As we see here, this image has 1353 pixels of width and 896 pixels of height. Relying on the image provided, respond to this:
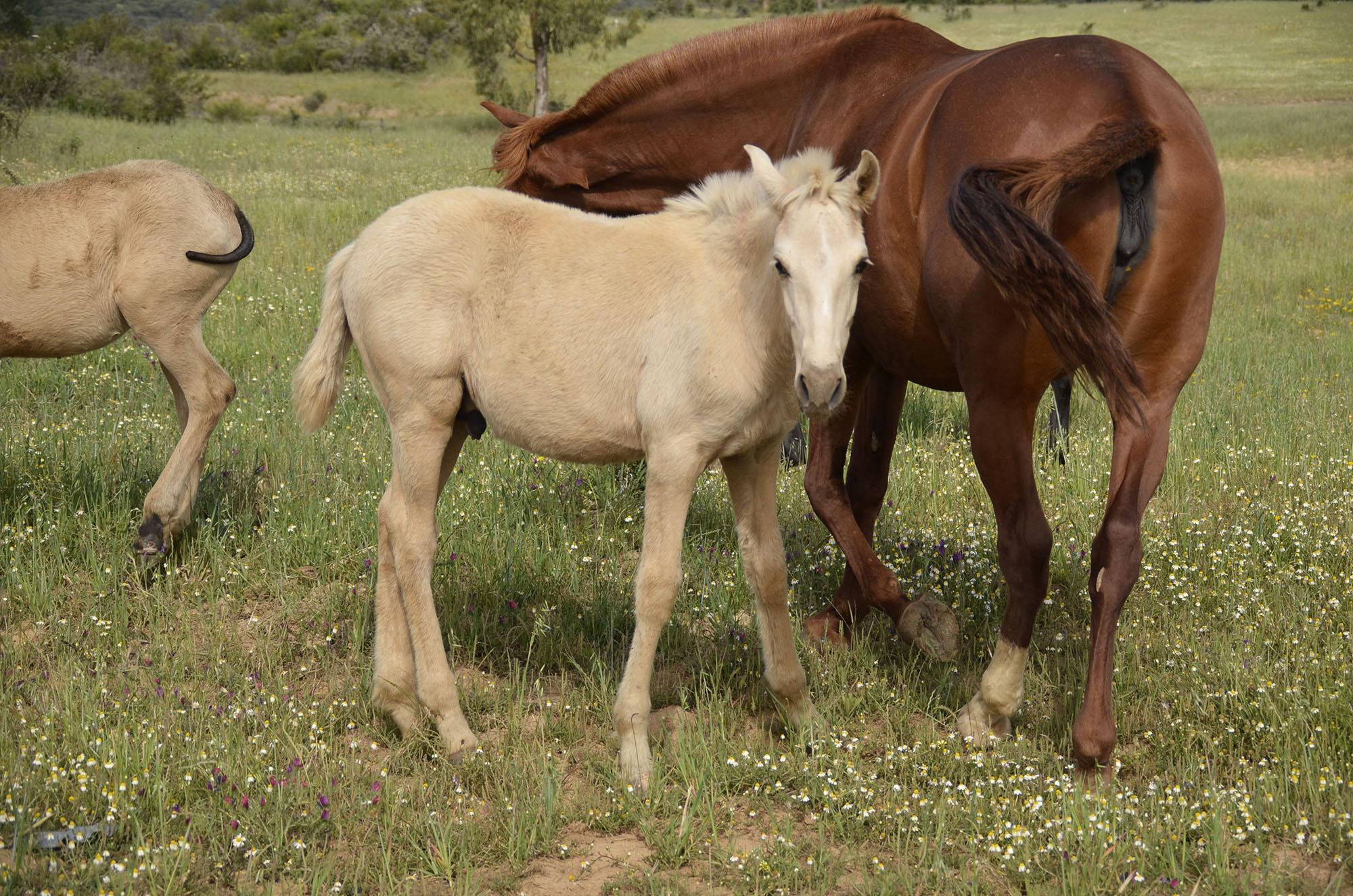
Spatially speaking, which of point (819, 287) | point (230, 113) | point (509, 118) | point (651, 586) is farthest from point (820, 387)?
point (230, 113)

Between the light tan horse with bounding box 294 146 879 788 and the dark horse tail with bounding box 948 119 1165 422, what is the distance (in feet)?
1.49

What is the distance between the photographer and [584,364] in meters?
3.44

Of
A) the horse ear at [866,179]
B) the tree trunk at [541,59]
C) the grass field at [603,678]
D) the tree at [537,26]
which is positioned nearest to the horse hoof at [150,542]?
the grass field at [603,678]

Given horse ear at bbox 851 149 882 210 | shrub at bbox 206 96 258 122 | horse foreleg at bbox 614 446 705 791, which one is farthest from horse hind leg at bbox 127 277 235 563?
shrub at bbox 206 96 258 122

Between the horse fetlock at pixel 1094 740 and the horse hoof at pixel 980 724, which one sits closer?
the horse fetlock at pixel 1094 740

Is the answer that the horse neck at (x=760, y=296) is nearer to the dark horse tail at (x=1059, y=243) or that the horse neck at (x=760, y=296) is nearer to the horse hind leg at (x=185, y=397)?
the dark horse tail at (x=1059, y=243)

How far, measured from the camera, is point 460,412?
12.5 ft

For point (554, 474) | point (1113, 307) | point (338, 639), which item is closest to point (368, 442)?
point (554, 474)

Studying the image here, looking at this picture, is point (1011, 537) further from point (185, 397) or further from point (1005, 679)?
point (185, 397)

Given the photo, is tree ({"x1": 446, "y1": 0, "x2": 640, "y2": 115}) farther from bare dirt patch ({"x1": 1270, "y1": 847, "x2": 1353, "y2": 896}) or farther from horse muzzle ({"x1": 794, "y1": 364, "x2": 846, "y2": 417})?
bare dirt patch ({"x1": 1270, "y1": 847, "x2": 1353, "y2": 896})

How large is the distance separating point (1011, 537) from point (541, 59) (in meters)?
31.8

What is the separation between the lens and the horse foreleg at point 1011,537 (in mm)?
3490

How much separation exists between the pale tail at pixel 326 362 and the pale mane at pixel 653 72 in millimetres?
1910

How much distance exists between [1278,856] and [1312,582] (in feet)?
5.75
